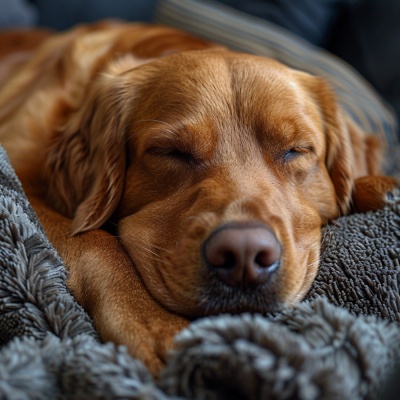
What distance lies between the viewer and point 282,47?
2871 mm

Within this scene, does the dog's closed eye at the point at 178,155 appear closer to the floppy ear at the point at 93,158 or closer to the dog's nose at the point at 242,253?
the floppy ear at the point at 93,158

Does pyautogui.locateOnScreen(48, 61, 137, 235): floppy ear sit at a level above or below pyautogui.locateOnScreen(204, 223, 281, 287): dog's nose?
below

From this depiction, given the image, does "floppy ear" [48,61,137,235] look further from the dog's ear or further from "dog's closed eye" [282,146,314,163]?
"dog's closed eye" [282,146,314,163]

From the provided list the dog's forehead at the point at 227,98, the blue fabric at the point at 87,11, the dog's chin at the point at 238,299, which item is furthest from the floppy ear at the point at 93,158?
the blue fabric at the point at 87,11

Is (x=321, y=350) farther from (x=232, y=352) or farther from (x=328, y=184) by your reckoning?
(x=328, y=184)

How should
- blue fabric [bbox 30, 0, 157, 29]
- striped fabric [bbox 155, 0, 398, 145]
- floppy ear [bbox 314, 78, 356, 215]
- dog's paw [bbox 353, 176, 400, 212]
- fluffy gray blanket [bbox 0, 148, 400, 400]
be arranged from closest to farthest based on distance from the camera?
fluffy gray blanket [bbox 0, 148, 400, 400] → dog's paw [bbox 353, 176, 400, 212] → floppy ear [bbox 314, 78, 356, 215] → striped fabric [bbox 155, 0, 398, 145] → blue fabric [bbox 30, 0, 157, 29]

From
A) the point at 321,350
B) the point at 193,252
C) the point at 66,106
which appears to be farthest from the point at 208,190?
the point at 66,106

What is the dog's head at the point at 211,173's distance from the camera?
1366 millimetres

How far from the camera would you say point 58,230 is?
1.76 metres

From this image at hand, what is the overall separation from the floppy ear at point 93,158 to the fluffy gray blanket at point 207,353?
445mm

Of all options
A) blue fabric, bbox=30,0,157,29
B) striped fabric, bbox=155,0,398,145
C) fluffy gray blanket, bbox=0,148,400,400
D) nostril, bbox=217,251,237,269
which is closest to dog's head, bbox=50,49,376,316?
nostril, bbox=217,251,237,269

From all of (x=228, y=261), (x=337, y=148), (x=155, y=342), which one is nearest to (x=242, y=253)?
(x=228, y=261)

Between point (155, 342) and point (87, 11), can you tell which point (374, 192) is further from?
point (87, 11)

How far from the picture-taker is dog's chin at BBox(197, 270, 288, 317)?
1342 mm
